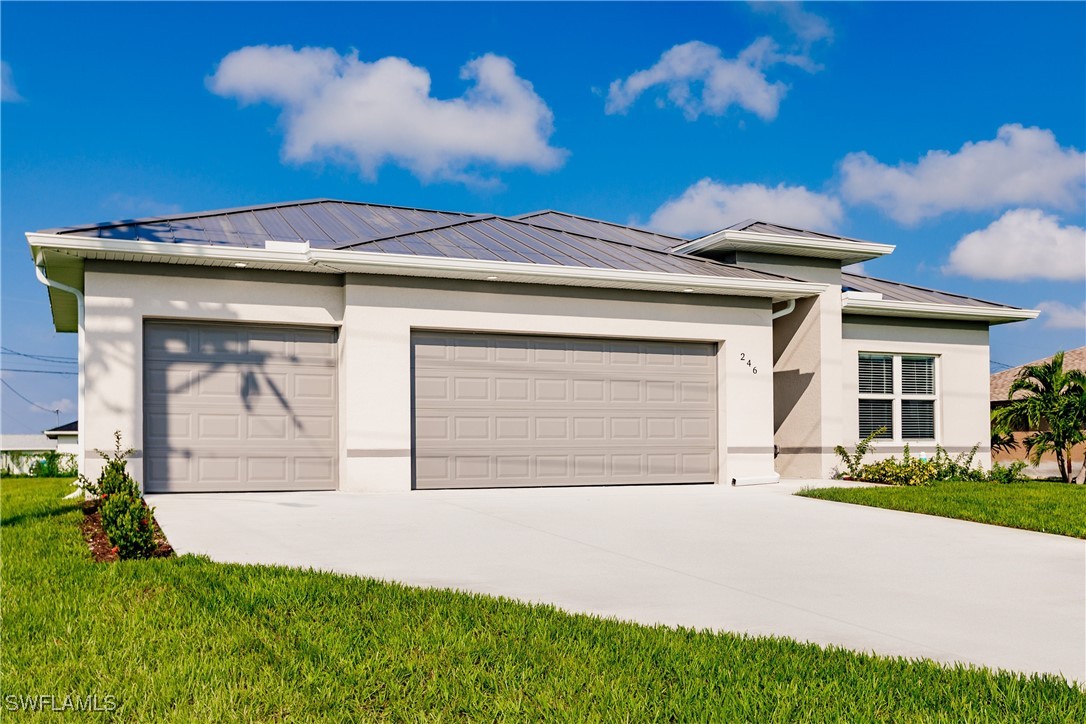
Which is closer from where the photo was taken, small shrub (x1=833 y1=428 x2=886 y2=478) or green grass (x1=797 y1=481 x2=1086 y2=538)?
green grass (x1=797 y1=481 x2=1086 y2=538)

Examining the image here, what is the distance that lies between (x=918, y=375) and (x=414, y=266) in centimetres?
1213

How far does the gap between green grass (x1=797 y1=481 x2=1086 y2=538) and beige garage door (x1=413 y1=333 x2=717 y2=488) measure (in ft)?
9.48

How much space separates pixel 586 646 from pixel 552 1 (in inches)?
624

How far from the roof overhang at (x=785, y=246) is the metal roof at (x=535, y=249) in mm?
545

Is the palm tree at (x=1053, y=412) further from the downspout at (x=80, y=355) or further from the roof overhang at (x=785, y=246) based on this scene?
the downspout at (x=80, y=355)

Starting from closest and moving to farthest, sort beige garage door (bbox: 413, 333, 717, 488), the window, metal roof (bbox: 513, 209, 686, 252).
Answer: beige garage door (bbox: 413, 333, 717, 488)
the window
metal roof (bbox: 513, 209, 686, 252)

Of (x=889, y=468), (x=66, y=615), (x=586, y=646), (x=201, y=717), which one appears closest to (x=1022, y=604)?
(x=586, y=646)

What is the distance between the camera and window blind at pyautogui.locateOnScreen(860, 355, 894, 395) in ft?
63.9

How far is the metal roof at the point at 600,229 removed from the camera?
2020 cm

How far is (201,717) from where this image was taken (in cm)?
405

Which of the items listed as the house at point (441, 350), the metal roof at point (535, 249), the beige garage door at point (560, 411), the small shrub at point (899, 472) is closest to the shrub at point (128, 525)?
the house at point (441, 350)

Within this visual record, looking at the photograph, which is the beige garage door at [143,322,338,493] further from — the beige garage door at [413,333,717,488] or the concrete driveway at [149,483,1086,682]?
the beige garage door at [413,333,717,488]

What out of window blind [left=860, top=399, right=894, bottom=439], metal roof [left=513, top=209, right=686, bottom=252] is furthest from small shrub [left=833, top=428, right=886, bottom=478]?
metal roof [left=513, top=209, right=686, bottom=252]

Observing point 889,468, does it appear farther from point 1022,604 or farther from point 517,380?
point 1022,604
